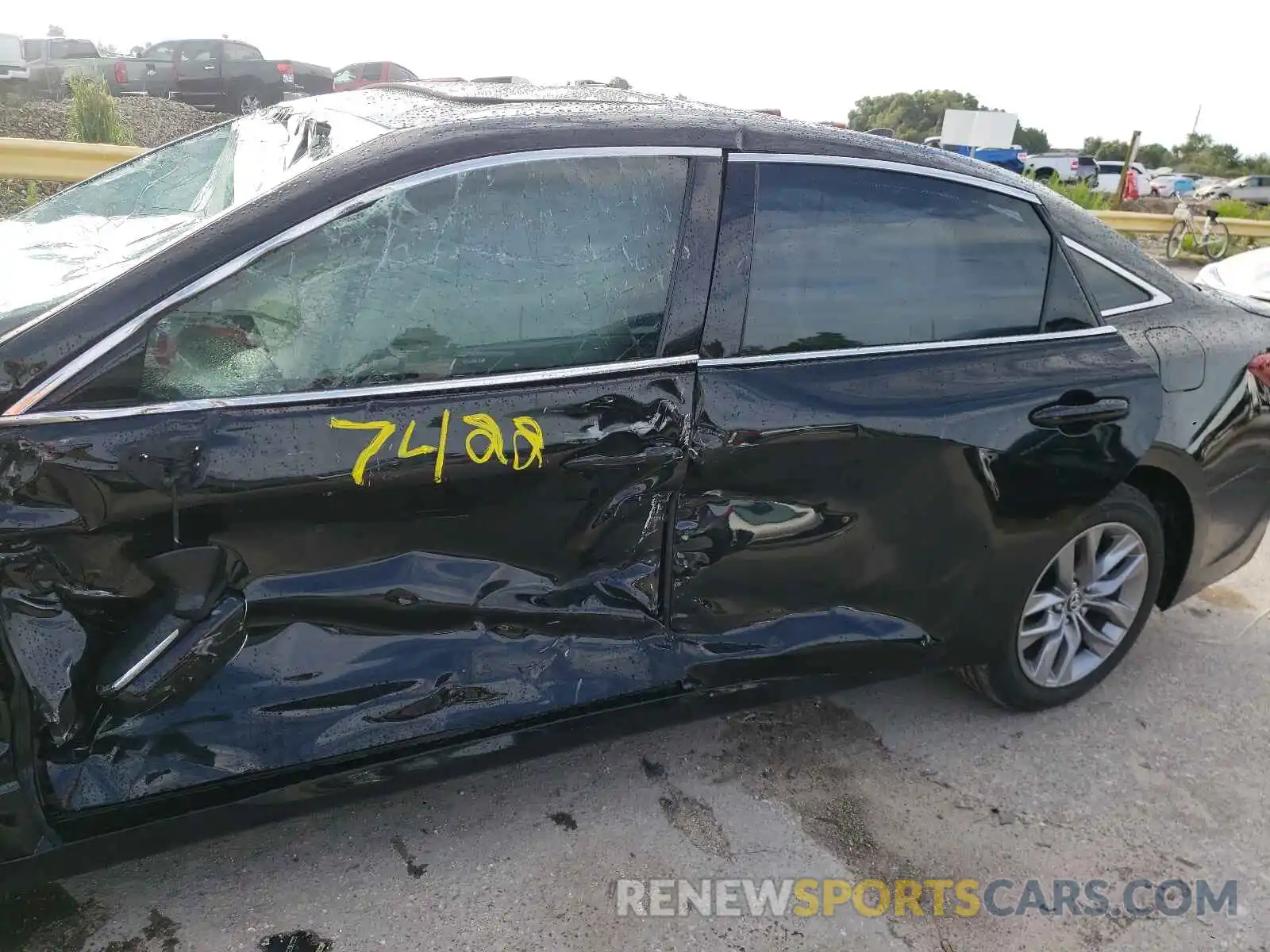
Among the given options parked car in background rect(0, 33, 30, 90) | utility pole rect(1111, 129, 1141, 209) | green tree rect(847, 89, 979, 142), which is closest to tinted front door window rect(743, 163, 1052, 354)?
utility pole rect(1111, 129, 1141, 209)

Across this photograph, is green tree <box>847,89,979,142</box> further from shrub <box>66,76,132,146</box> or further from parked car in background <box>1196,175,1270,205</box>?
shrub <box>66,76,132,146</box>

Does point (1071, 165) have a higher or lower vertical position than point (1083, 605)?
higher

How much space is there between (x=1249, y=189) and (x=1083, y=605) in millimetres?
34526

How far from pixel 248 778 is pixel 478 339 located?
0.99 m

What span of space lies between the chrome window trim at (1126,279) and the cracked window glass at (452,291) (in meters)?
1.28

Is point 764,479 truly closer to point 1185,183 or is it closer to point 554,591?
point 554,591

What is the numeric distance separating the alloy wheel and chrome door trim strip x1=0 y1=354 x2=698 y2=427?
56.2 inches

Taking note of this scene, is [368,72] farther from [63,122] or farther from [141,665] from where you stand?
[141,665]

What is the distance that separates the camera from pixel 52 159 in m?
5.65

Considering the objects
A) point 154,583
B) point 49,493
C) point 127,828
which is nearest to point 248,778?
point 127,828

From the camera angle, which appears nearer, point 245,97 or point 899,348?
point 899,348

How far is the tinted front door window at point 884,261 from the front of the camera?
7.22 feet

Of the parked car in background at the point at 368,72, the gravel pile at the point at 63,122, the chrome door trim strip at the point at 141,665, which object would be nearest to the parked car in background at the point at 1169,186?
the parked car in background at the point at 368,72

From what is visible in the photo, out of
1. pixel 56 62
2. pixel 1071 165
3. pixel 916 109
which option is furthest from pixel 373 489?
pixel 916 109
